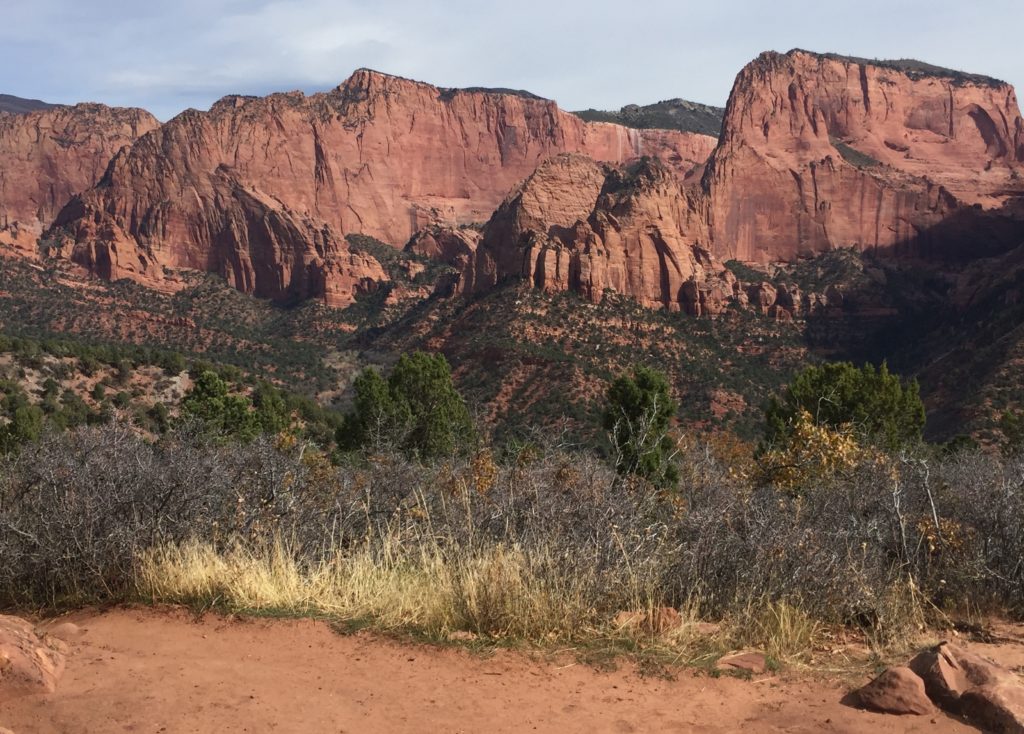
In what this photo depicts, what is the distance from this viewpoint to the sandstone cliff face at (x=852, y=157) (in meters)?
102

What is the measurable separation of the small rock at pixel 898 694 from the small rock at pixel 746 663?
77 centimetres

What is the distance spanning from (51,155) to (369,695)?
164m

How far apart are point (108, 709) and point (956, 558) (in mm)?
7615

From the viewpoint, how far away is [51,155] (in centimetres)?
14538

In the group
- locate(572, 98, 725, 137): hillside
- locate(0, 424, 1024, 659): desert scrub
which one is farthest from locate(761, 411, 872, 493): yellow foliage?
locate(572, 98, 725, 137): hillside

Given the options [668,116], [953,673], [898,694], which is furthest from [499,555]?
[668,116]

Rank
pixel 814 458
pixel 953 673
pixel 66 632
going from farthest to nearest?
pixel 814 458 → pixel 66 632 → pixel 953 673

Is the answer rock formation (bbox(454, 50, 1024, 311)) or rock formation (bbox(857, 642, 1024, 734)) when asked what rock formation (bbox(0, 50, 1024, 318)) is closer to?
rock formation (bbox(454, 50, 1024, 311))

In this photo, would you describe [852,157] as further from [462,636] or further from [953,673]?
[462,636]

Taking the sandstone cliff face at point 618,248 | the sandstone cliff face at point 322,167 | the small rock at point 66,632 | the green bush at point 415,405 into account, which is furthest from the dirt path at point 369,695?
the sandstone cliff face at point 322,167

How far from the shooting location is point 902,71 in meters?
135

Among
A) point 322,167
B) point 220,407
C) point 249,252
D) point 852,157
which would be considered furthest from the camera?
point 322,167

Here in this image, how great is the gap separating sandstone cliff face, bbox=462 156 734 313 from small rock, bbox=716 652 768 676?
65.4m

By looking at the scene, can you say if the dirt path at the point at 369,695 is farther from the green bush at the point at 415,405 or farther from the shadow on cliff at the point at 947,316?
the shadow on cliff at the point at 947,316
